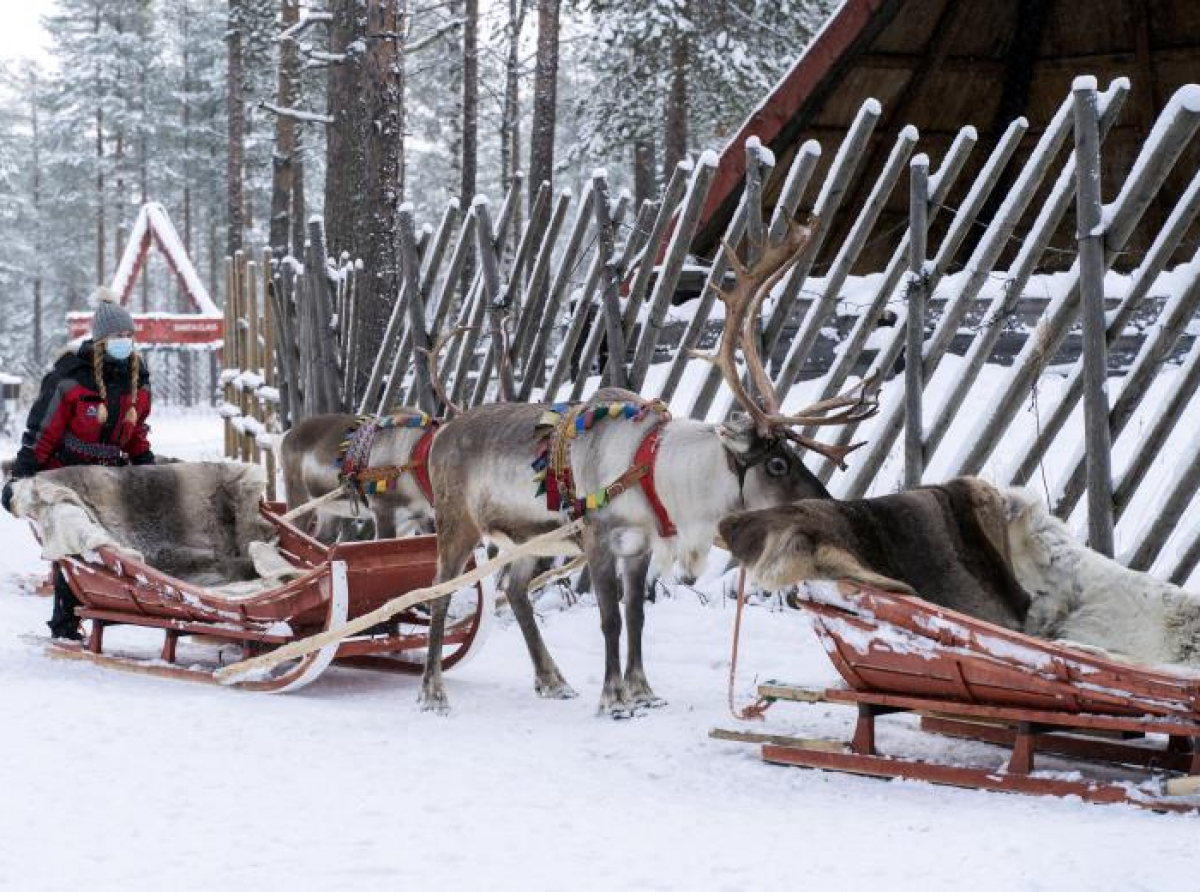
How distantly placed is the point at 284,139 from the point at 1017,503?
19802 mm

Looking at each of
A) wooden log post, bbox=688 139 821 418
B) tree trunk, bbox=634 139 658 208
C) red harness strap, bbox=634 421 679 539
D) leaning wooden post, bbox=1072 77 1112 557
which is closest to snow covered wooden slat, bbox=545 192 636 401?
wooden log post, bbox=688 139 821 418

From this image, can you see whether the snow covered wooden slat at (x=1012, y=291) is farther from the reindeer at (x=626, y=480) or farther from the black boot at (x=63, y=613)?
the black boot at (x=63, y=613)

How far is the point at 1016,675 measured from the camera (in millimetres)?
3898

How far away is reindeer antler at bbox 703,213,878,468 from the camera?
16.4 feet

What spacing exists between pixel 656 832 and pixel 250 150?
3816cm

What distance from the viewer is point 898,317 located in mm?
7168

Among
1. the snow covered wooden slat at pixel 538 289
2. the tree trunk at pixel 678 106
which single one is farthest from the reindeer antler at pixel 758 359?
the tree trunk at pixel 678 106

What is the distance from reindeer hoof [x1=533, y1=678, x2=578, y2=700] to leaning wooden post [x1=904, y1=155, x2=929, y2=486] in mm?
1754

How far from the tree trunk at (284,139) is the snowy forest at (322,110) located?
1.9 inches

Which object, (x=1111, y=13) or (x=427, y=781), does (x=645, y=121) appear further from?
(x=427, y=781)

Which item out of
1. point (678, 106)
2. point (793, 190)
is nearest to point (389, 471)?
point (793, 190)

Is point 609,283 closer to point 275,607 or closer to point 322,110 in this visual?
point 275,607

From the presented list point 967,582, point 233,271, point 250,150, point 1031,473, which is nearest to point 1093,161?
point 1031,473

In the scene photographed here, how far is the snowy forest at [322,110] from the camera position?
11125mm
